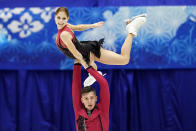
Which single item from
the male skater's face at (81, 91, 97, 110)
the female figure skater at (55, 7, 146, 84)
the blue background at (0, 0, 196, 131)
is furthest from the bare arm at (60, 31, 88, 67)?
the blue background at (0, 0, 196, 131)

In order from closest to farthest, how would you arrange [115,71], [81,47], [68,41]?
1. [68,41]
2. [81,47]
3. [115,71]

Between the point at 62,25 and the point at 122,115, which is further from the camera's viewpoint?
the point at 122,115

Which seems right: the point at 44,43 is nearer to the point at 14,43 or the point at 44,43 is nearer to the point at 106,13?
the point at 14,43

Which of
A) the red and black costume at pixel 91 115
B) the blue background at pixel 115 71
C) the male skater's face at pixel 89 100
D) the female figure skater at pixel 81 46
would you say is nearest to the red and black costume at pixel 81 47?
the female figure skater at pixel 81 46

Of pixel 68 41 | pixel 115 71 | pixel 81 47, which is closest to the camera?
pixel 68 41

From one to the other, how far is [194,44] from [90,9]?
119cm

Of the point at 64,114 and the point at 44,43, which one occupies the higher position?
the point at 44,43

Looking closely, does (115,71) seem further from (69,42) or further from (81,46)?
(69,42)

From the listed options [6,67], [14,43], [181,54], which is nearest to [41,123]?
[6,67]

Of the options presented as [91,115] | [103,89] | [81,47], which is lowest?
[91,115]

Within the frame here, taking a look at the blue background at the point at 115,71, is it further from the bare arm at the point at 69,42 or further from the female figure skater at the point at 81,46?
the bare arm at the point at 69,42

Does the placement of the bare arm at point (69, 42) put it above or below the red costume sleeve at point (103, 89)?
above

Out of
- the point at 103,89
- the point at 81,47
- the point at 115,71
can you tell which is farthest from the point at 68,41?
the point at 115,71

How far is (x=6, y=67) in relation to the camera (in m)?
3.09
